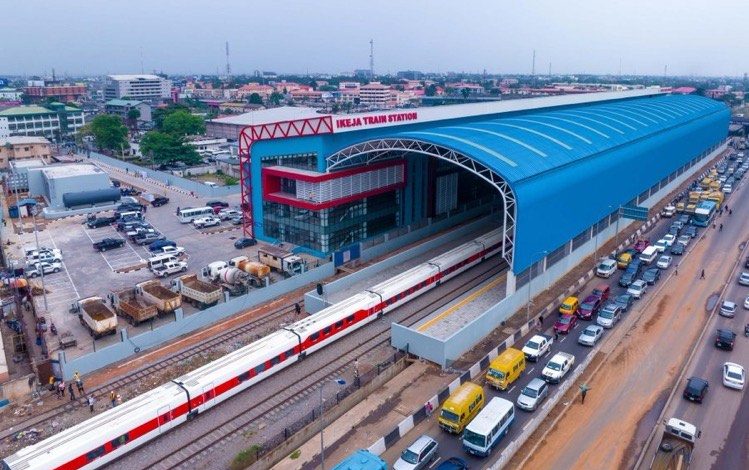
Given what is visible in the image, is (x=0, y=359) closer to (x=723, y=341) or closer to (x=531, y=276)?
(x=531, y=276)

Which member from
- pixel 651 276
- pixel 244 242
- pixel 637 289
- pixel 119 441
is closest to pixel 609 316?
pixel 637 289

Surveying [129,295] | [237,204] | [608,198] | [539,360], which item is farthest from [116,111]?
[539,360]

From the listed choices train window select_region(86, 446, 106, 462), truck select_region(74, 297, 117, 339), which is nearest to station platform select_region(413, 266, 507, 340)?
train window select_region(86, 446, 106, 462)

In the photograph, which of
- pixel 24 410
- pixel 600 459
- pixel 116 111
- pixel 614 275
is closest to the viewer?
pixel 600 459

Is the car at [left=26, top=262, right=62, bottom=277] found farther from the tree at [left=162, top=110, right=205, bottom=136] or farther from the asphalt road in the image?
the tree at [left=162, top=110, right=205, bottom=136]

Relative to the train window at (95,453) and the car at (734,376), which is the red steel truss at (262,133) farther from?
the car at (734,376)

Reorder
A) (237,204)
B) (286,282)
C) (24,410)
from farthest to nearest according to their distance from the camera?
1. (237,204)
2. (286,282)
3. (24,410)

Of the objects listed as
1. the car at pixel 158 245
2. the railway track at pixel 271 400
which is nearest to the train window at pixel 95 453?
the railway track at pixel 271 400
